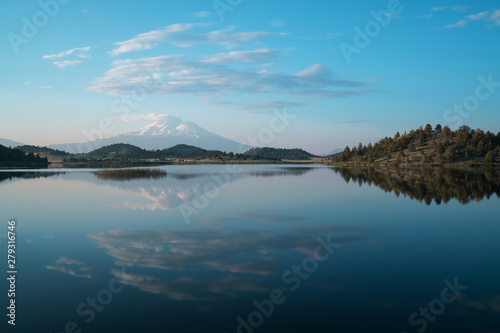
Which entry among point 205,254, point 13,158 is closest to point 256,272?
point 205,254

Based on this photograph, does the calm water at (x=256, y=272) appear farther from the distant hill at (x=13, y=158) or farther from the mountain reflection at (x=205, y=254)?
the distant hill at (x=13, y=158)

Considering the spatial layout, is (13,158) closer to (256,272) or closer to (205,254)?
(205,254)

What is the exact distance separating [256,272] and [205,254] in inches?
134

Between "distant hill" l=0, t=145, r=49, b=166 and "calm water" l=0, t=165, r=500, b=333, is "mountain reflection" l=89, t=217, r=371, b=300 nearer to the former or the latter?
"calm water" l=0, t=165, r=500, b=333

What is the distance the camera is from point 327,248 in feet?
57.2

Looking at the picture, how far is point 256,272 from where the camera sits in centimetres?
1378

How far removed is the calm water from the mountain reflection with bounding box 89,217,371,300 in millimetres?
63

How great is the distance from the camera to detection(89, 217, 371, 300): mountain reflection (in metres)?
12.4

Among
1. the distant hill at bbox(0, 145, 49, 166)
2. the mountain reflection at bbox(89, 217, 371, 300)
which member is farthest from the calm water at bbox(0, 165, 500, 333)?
the distant hill at bbox(0, 145, 49, 166)

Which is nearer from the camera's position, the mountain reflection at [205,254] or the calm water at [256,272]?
the calm water at [256,272]

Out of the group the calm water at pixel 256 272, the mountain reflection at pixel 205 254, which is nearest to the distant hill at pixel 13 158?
the calm water at pixel 256 272

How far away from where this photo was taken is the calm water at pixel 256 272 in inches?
396

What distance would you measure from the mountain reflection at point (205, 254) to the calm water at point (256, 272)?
2.5 inches

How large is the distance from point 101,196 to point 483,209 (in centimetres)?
3850
